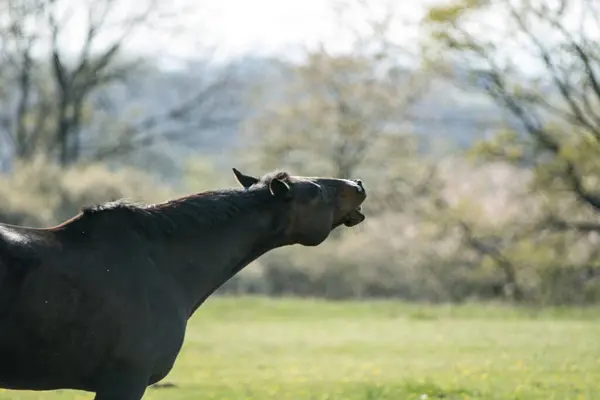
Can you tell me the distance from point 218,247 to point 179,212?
1.41 ft

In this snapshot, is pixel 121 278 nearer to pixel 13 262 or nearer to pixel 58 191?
pixel 13 262

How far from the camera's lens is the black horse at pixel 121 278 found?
7605 mm

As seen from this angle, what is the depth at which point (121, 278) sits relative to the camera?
7988 mm

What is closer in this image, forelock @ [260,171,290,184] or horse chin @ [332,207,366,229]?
forelock @ [260,171,290,184]

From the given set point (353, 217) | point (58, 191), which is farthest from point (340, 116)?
point (353, 217)

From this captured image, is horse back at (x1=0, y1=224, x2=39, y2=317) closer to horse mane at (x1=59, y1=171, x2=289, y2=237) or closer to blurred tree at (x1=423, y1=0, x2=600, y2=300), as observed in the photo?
horse mane at (x1=59, y1=171, x2=289, y2=237)

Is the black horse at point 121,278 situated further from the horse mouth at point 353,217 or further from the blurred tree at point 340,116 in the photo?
the blurred tree at point 340,116

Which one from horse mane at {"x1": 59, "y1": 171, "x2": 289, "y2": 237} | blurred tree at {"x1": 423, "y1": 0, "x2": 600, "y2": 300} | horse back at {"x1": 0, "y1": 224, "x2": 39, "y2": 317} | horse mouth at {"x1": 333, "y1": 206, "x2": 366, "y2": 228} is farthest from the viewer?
blurred tree at {"x1": 423, "y1": 0, "x2": 600, "y2": 300}

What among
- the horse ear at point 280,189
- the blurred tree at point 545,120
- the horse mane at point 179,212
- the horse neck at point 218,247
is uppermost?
the blurred tree at point 545,120

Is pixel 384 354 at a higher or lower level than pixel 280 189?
higher

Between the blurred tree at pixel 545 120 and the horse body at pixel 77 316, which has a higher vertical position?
the blurred tree at pixel 545 120

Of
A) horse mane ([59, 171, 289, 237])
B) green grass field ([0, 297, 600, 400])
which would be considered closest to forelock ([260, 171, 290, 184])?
horse mane ([59, 171, 289, 237])

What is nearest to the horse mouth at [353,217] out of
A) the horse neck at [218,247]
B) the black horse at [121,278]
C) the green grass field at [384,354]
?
the black horse at [121,278]

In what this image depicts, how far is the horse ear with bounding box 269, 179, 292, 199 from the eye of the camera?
8.77m
